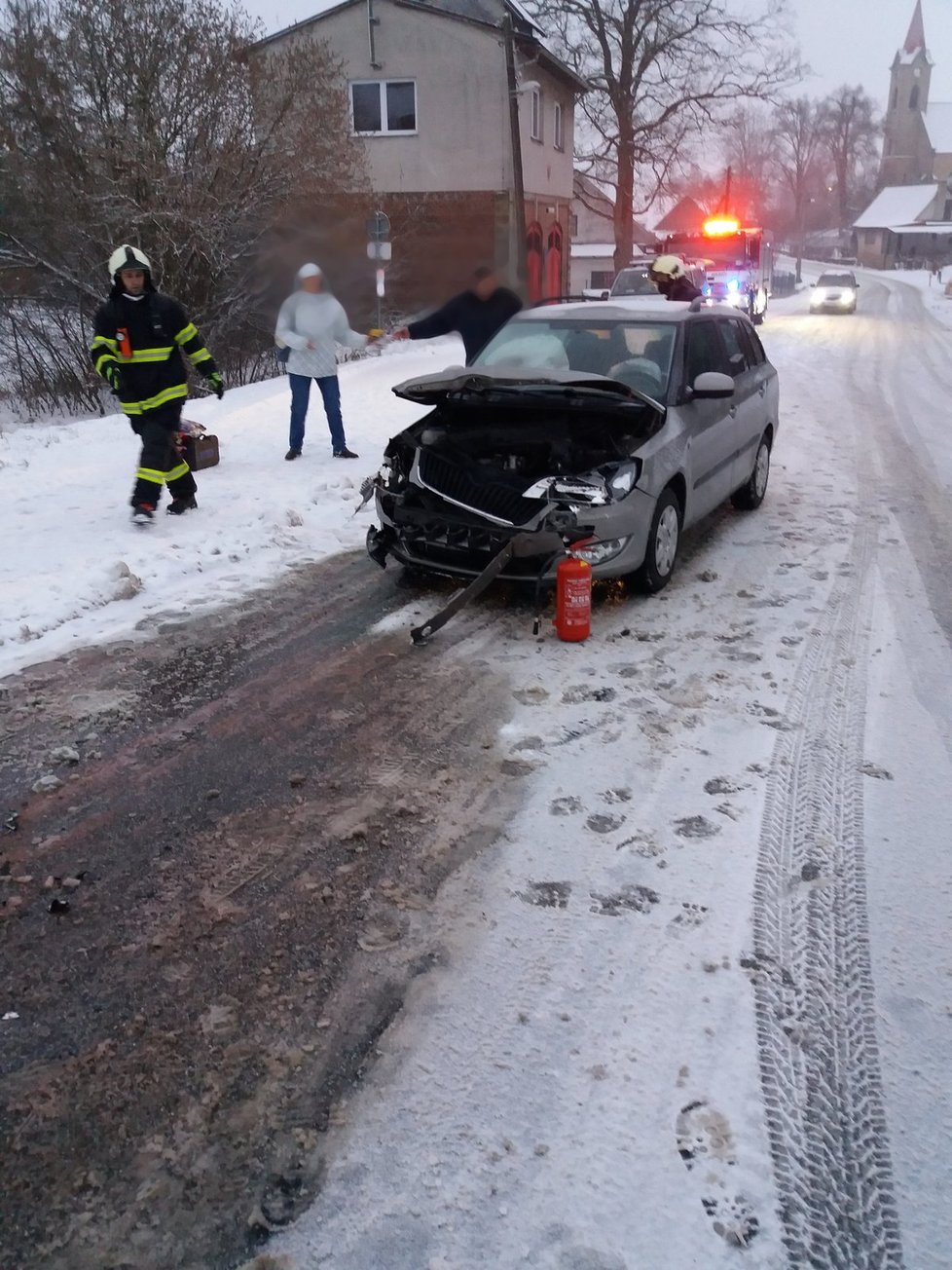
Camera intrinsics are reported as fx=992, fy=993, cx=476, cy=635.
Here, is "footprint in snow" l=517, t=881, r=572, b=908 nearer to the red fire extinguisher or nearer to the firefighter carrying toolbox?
the red fire extinguisher

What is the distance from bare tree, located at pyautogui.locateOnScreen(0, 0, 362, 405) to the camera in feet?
52.9

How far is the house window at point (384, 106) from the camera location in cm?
2675

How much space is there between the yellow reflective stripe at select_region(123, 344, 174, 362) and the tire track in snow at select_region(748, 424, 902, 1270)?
513cm

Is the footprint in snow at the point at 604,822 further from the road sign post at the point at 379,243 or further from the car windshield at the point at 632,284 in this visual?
the car windshield at the point at 632,284

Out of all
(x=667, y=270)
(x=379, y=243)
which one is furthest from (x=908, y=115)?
(x=667, y=270)

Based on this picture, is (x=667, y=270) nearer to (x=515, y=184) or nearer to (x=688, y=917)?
(x=688, y=917)

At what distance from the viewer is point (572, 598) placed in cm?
523

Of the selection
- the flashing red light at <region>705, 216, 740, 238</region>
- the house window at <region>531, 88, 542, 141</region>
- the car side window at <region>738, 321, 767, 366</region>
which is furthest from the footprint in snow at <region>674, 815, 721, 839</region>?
the house window at <region>531, 88, 542, 141</region>

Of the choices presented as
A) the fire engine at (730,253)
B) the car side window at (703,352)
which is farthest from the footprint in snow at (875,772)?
the fire engine at (730,253)

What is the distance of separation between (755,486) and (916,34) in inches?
4905

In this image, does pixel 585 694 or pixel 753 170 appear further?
pixel 753 170

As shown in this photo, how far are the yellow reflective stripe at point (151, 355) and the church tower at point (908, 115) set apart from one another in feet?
376

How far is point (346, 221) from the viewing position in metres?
18.6


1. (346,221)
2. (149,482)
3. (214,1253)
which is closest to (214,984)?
(214,1253)
